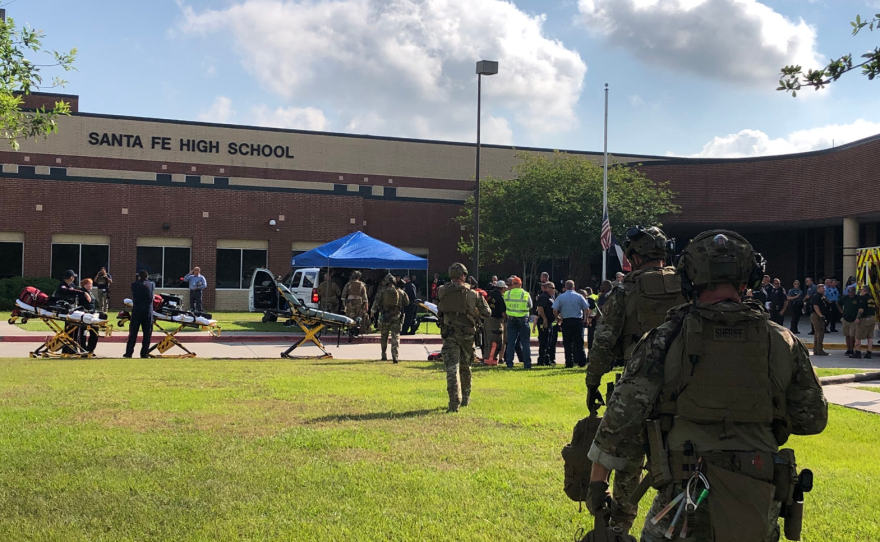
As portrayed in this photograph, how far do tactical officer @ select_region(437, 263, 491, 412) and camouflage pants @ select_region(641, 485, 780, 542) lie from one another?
672 centimetres

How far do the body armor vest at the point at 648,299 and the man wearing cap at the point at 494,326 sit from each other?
35.4ft

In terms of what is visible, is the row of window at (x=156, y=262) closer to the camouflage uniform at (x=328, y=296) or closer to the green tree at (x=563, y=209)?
the green tree at (x=563, y=209)

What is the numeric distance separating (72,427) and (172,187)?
98.2 feet

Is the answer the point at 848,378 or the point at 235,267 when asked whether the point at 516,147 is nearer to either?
the point at 235,267

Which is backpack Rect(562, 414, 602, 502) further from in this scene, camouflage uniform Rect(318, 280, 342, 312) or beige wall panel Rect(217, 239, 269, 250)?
beige wall panel Rect(217, 239, 269, 250)

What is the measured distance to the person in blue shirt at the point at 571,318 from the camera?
612 inches

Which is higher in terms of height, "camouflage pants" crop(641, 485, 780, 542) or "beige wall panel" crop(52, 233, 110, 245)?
"beige wall panel" crop(52, 233, 110, 245)

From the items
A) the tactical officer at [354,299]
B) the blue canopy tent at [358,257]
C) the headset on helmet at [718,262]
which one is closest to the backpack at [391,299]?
the tactical officer at [354,299]

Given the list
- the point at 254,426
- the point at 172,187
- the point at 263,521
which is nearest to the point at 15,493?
the point at 263,521

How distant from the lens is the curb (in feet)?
46.3

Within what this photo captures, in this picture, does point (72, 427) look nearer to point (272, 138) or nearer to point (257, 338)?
point (257, 338)

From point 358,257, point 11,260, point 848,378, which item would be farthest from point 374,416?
point 11,260

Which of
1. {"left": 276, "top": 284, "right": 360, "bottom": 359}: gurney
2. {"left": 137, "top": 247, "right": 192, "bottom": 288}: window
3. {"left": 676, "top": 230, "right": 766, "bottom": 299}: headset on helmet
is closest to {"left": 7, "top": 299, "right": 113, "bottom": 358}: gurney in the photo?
{"left": 276, "top": 284, "right": 360, "bottom": 359}: gurney

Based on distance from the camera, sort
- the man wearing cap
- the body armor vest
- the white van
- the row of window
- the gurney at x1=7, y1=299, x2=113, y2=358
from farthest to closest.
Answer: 1. the row of window
2. the white van
3. the man wearing cap
4. the gurney at x1=7, y1=299, x2=113, y2=358
5. the body armor vest
